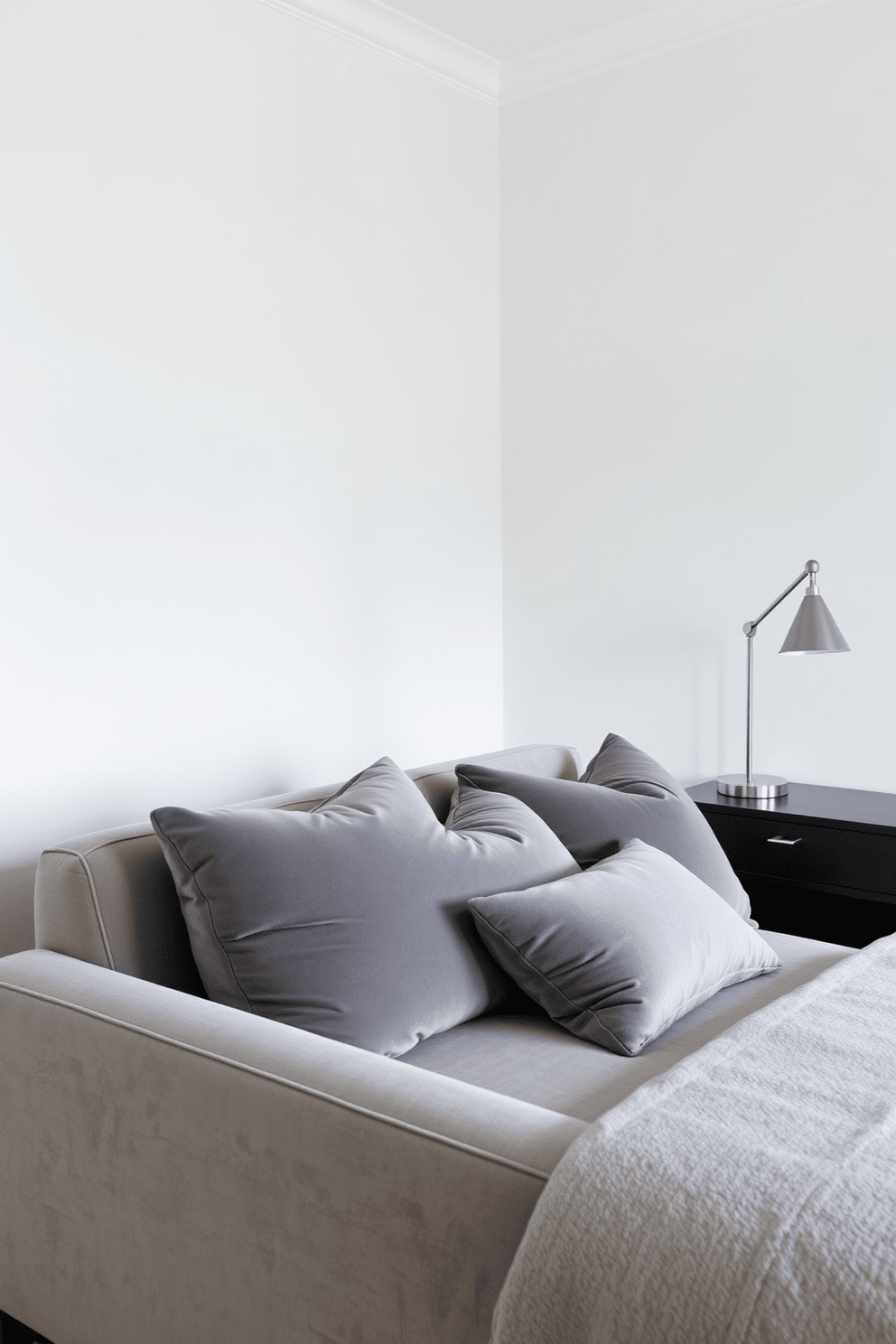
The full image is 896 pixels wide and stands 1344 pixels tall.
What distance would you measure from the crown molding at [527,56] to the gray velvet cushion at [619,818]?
2.00 metres

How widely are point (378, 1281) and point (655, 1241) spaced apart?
1.10 ft

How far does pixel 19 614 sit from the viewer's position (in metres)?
2.23

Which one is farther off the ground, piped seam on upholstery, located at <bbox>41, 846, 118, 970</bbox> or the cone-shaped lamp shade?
the cone-shaped lamp shade

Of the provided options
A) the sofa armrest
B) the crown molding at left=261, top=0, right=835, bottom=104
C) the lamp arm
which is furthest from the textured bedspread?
the crown molding at left=261, top=0, right=835, bottom=104

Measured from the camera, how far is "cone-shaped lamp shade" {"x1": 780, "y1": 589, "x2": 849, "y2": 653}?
2.61 m

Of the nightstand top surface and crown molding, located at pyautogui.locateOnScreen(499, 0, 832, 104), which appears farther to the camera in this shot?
crown molding, located at pyautogui.locateOnScreen(499, 0, 832, 104)

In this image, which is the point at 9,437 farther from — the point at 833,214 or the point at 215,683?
the point at 833,214

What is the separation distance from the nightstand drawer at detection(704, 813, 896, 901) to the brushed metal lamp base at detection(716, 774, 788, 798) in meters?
0.09

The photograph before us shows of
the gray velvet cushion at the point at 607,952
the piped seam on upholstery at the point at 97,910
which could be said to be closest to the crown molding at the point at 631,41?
the gray velvet cushion at the point at 607,952

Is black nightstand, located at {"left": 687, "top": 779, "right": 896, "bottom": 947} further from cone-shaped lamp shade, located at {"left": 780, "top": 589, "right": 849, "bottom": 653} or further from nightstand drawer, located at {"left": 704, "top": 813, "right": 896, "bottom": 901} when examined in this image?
cone-shaped lamp shade, located at {"left": 780, "top": 589, "right": 849, "bottom": 653}

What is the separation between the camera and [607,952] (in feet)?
5.34

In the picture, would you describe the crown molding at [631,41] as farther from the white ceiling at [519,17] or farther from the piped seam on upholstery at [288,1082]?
the piped seam on upholstery at [288,1082]

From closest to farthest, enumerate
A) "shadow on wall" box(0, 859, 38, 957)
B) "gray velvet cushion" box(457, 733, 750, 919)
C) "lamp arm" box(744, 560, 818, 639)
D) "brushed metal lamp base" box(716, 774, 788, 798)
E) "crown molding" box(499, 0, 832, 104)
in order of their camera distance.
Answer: "gray velvet cushion" box(457, 733, 750, 919) → "shadow on wall" box(0, 859, 38, 957) → "lamp arm" box(744, 560, 818, 639) → "brushed metal lamp base" box(716, 774, 788, 798) → "crown molding" box(499, 0, 832, 104)

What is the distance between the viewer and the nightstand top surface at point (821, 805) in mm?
2570
